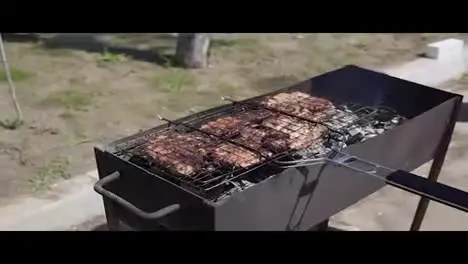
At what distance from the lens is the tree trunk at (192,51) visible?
420 centimetres

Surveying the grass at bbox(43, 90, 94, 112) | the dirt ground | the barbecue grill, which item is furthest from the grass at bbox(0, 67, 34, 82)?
the barbecue grill

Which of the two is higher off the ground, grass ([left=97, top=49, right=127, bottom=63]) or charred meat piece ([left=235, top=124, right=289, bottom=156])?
charred meat piece ([left=235, top=124, right=289, bottom=156])

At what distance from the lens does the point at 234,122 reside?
5.77 ft

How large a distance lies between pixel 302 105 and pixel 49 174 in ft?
4.47

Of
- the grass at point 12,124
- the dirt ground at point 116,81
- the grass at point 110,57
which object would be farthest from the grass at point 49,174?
the grass at point 110,57

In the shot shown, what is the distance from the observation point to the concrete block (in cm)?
429

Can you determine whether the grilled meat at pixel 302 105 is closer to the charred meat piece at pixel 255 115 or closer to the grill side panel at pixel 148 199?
the charred meat piece at pixel 255 115

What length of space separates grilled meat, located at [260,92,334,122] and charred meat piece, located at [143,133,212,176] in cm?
33

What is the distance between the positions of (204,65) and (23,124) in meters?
1.48

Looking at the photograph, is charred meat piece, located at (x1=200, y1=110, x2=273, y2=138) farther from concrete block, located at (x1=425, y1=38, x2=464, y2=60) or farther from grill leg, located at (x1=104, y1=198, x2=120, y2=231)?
concrete block, located at (x1=425, y1=38, x2=464, y2=60)

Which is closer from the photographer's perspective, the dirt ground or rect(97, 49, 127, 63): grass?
the dirt ground

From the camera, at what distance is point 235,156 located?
1545 millimetres
